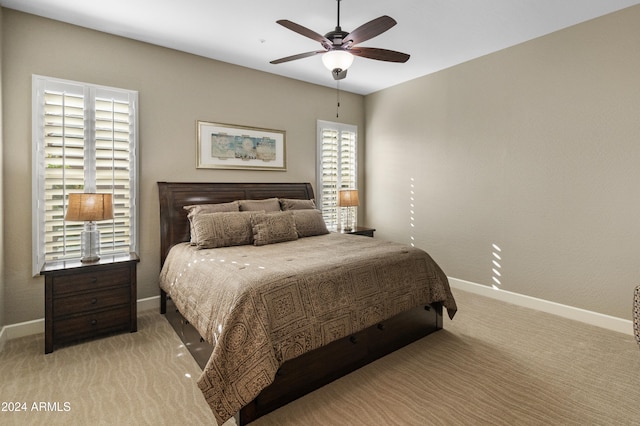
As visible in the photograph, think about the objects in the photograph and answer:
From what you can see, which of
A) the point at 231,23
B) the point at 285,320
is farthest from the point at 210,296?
the point at 231,23

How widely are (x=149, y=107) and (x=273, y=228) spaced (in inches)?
74.8

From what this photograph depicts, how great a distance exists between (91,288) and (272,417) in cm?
201

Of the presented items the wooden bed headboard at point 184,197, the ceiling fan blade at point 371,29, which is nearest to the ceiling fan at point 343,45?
the ceiling fan blade at point 371,29

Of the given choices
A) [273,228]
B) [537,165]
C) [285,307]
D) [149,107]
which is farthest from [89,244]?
[537,165]

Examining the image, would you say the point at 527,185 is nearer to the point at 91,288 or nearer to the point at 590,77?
the point at 590,77

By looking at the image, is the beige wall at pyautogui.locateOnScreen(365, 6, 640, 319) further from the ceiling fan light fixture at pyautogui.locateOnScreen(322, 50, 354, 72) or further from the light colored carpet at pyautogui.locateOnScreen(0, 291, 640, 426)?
the ceiling fan light fixture at pyautogui.locateOnScreen(322, 50, 354, 72)

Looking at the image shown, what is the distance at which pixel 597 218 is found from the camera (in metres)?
3.11

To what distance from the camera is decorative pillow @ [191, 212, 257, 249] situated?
3139mm

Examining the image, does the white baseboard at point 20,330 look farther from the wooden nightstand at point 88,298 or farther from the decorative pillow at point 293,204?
the decorative pillow at point 293,204

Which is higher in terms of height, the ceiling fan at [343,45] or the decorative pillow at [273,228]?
the ceiling fan at [343,45]

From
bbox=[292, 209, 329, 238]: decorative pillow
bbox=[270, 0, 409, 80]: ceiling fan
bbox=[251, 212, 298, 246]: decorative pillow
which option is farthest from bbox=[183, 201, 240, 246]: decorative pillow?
bbox=[270, 0, 409, 80]: ceiling fan

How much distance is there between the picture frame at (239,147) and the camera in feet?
12.8

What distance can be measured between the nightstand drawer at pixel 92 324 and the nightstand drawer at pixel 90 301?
0.06m

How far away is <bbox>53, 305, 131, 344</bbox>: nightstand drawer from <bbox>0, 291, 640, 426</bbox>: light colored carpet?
9 cm
